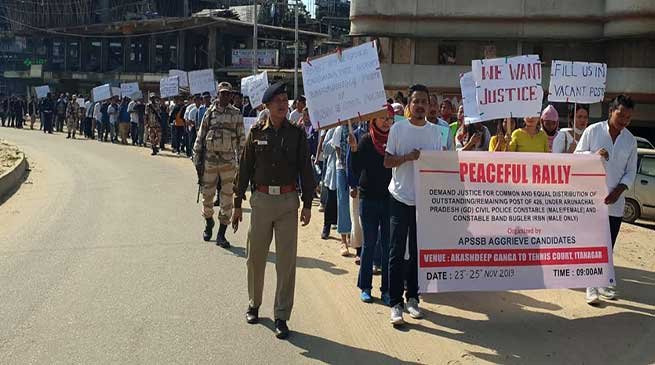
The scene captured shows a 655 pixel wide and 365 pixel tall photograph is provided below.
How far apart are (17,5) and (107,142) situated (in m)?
42.0

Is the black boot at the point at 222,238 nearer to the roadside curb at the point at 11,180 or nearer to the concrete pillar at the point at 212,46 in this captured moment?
the roadside curb at the point at 11,180

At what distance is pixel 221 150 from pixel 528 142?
3.88 metres

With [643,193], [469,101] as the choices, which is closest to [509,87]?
[469,101]

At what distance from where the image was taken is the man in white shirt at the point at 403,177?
545 cm

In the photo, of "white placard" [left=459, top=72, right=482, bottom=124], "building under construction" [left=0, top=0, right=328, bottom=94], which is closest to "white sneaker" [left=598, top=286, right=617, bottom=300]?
"white placard" [left=459, top=72, right=482, bottom=124]

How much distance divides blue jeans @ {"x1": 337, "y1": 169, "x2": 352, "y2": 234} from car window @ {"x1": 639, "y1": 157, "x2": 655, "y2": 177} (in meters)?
8.97

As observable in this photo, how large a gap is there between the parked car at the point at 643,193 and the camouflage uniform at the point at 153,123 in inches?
582

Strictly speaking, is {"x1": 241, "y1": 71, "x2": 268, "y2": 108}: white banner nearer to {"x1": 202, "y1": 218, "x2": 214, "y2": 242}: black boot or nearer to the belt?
{"x1": 202, "y1": 218, "x2": 214, "y2": 242}: black boot

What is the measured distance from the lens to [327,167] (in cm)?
912

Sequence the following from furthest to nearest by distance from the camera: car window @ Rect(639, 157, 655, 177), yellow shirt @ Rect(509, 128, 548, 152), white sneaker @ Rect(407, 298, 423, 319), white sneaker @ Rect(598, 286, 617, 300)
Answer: car window @ Rect(639, 157, 655, 177)
yellow shirt @ Rect(509, 128, 548, 152)
white sneaker @ Rect(598, 286, 617, 300)
white sneaker @ Rect(407, 298, 423, 319)

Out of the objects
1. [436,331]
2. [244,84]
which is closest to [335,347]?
[436,331]

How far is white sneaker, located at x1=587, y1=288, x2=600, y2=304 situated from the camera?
626cm

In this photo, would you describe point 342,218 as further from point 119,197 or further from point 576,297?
point 119,197

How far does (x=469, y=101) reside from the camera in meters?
8.87
